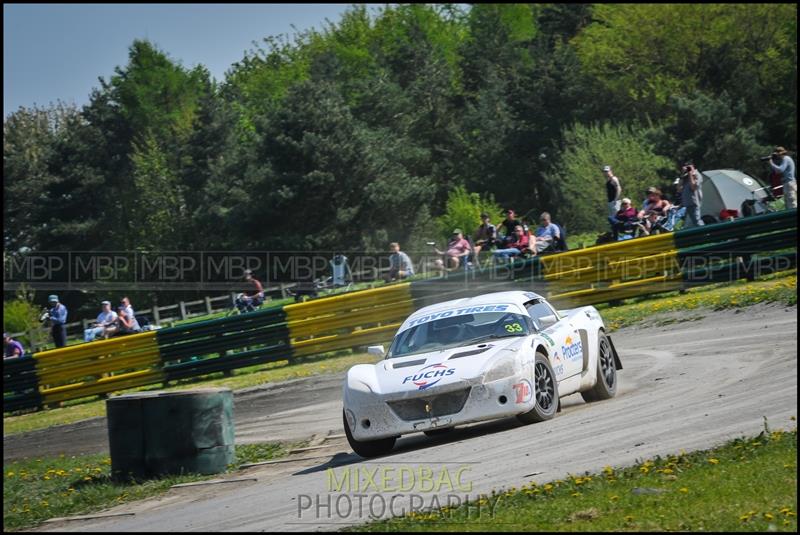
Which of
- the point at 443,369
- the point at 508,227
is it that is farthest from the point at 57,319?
the point at 443,369

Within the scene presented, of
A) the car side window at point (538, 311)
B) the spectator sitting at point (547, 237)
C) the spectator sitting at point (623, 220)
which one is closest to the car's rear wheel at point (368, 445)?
the car side window at point (538, 311)

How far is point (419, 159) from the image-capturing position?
69875 millimetres

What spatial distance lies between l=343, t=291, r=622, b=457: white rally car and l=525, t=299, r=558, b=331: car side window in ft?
0.05

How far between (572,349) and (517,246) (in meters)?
12.0

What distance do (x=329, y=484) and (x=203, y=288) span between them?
56684 mm

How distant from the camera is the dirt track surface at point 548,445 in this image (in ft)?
27.0

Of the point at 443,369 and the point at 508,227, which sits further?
the point at 508,227

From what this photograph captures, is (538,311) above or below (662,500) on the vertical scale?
above

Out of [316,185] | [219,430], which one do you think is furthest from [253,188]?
[219,430]

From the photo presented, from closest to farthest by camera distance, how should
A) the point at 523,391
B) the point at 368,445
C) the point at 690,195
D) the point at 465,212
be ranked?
the point at 523,391
the point at 368,445
the point at 690,195
the point at 465,212

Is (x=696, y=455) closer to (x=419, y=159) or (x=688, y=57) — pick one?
(x=688, y=57)

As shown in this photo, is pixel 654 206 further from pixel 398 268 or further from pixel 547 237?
pixel 398 268

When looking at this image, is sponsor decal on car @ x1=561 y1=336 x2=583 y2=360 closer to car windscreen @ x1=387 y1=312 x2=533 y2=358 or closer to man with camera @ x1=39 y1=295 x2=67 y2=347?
car windscreen @ x1=387 y1=312 x2=533 y2=358

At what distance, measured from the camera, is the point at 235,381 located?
69.0ft
